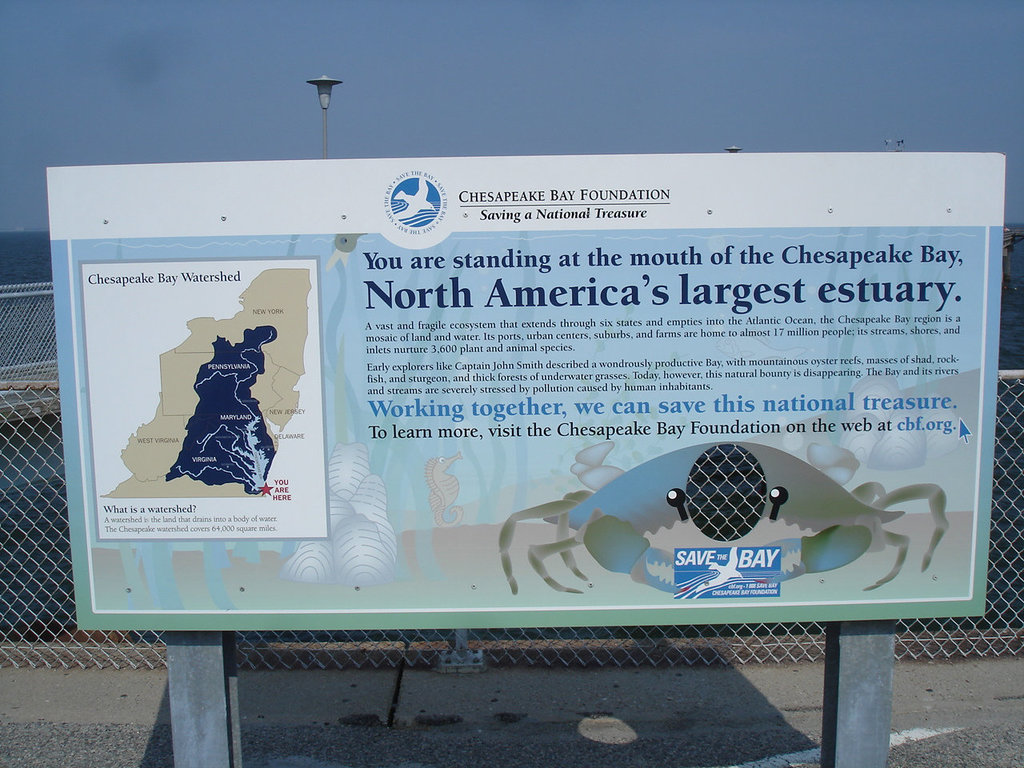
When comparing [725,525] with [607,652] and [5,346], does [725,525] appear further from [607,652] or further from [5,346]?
[5,346]

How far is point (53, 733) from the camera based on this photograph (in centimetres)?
413

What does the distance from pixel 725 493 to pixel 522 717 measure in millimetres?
1791

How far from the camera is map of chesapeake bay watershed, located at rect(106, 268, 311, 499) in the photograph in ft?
9.71

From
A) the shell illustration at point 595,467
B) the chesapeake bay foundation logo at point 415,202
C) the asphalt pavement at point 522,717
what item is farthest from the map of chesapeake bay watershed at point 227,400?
the asphalt pavement at point 522,717

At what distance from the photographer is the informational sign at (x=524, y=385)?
295cm

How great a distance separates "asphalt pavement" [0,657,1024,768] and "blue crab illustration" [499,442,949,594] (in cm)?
125

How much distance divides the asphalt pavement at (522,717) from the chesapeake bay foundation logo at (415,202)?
228 cm

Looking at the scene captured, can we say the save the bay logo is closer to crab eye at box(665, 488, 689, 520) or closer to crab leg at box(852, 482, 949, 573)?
crab eye at box(665, 488, 689, 520)

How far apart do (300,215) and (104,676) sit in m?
2.99

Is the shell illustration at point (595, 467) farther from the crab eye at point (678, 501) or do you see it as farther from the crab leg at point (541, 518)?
the crab eye at point (678, 501)

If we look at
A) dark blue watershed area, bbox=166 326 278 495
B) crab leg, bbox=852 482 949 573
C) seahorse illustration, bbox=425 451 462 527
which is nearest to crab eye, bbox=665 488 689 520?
crab leg, bbox=852 482 949 573

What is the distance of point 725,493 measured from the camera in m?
3.09

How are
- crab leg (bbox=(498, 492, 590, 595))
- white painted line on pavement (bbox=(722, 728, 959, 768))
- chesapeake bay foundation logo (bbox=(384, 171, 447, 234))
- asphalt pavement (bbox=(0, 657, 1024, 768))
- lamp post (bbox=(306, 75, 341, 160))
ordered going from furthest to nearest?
lamp post (bbox=(306, 75, 341, 160)) → asphalt pavement (bbox=(0, 657, 1024, 768)) → white painted line on pavement (bbox=(722, 728, 959, 768)) → crab leg (bbox=(498, 492, 590, 595)) → chesapeake bay foundation logo (bbox=(384, 171, 447, 234))

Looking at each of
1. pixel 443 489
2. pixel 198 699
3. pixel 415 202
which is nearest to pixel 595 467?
pixel 443 489
